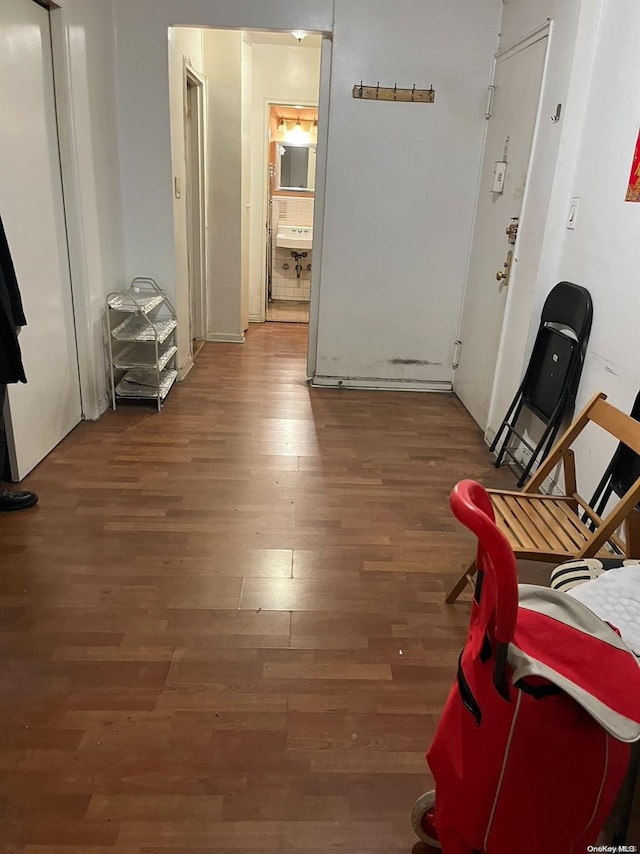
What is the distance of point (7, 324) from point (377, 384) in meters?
2.69

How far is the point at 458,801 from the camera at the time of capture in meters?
1.08

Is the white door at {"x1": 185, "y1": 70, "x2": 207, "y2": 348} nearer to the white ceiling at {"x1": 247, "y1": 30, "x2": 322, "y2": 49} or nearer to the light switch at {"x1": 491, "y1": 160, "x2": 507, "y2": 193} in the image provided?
the white ceiling at {"x1": 247, "y1": 30, "x2": 322, "y2": 49}

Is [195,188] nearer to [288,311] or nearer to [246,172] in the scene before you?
[246,172]

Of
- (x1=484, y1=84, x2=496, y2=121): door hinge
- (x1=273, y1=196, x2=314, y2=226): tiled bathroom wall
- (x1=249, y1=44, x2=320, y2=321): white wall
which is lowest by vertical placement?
(x1=273, y1=196, x2=314, y2=226): tiled bathroom wall

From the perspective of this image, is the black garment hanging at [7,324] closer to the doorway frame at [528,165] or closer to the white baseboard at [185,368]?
the white baseboard at [185,368]

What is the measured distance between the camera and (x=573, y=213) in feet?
9.36

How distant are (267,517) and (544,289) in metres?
1.80

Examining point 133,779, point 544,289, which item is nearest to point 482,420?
point 544,289

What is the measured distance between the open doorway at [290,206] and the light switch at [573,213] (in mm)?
4131

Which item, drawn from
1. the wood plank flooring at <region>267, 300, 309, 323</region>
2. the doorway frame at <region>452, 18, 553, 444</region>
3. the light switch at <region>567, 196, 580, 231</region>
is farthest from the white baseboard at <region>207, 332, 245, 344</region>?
the light switch at <region>567, 196, 580, 231</region>

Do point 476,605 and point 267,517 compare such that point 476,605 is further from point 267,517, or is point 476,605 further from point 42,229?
point 42,229

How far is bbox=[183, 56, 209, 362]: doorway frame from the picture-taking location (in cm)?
465

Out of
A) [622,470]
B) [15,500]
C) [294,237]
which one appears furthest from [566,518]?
[294,237]

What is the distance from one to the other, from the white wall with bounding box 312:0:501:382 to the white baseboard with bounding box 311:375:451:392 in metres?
0.04
